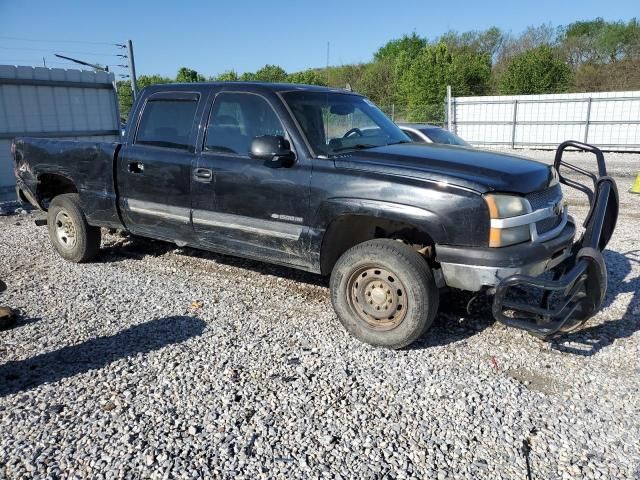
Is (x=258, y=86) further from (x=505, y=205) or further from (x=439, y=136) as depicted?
(x=439, y=136)

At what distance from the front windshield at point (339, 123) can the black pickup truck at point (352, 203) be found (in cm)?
2

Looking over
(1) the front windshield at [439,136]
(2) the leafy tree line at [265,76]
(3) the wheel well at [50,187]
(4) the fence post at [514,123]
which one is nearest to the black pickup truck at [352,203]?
(3) the wheel well at [50,187]

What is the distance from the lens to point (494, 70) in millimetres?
39719

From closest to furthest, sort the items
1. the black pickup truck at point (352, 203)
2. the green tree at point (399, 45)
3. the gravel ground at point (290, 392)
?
the gravel ground at point (290, 392) → the black pickup truck at point (352, 203) → the green tree at point (399, 45)

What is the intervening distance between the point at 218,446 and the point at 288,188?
2075mm

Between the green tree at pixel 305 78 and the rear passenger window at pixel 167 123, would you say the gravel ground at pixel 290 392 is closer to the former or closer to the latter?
the rear passenger window at pixel 167 123

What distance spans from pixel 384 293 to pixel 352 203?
720 millimetres

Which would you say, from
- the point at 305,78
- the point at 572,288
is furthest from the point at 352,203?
the point at 305,78

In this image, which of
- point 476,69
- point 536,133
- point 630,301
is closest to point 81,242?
point 630,301

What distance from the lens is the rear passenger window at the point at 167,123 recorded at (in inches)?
190

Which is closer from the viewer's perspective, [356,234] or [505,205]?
[505,205]

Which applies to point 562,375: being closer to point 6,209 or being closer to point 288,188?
point 288,188

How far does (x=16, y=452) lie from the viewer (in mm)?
2682

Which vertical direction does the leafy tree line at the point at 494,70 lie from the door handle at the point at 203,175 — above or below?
above
